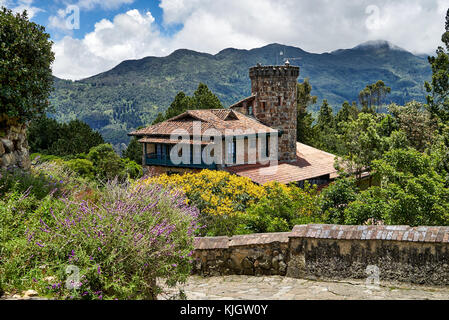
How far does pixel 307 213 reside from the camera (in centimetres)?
1185

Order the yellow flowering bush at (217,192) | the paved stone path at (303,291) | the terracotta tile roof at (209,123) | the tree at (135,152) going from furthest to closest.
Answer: the tree at (135,152) → the terracotta tile roof at (209,123) → the yellow flowering bush at (217,192) → the paved stone path at (303,291)

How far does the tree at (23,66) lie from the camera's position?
892cm

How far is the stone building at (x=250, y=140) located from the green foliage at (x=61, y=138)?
17.3m

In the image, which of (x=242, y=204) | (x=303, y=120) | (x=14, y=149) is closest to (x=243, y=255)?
(x=14, y=149)

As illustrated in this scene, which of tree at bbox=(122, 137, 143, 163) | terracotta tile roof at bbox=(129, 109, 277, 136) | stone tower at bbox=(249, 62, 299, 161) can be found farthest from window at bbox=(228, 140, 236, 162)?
tree at bbox=(122, 137, 143, 163)

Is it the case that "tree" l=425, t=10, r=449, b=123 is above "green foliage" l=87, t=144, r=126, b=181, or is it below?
above

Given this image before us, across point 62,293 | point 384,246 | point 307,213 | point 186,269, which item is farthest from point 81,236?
point 307,213

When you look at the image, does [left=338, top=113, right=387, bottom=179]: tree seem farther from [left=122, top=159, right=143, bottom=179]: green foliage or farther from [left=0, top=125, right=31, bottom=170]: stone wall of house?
[left=122, top=159, right=143, bottom=179]: green foliage

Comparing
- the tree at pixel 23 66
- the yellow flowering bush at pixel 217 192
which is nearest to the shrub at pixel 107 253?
the tree at pixel 23 66

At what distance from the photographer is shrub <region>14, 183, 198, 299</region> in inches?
176

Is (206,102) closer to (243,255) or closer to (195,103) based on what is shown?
(195,103)

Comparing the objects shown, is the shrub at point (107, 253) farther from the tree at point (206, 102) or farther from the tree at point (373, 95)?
the tree at point (373, 95)
